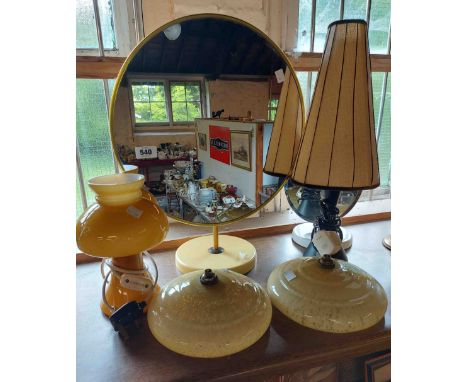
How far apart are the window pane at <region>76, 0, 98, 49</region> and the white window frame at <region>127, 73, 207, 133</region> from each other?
0.40 meters

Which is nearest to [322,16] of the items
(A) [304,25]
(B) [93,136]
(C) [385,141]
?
(A) [304,25]

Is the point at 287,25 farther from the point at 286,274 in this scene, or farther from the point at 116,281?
the point at 116,281

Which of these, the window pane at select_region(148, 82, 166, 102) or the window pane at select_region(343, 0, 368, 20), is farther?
the window pane at select_region(343, 0, 368, 20)

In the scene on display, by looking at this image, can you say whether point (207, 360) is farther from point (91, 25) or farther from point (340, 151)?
point (91, 25)

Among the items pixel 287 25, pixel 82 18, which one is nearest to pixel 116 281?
pixel 82 18

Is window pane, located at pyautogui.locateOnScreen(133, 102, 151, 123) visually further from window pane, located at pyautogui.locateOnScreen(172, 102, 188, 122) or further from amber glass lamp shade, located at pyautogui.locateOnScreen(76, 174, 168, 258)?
amber glass lamp shade, located at pyautogui.locateOnScreen(76, 174, 168, 258)

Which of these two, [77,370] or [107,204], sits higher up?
[107,204]

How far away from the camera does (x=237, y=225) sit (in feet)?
3.29

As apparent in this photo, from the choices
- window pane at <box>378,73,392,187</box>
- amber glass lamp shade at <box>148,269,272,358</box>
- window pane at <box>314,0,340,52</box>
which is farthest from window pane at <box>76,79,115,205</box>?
window pane at <box>378,73,392,187</box>

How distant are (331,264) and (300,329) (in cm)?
16

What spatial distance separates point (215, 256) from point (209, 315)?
26 cm

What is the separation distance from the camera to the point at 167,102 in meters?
0.64

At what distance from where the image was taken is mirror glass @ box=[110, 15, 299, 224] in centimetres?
64

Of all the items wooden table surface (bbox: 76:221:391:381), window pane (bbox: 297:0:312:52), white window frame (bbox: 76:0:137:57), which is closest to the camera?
wooden table surface (bbox: 76:221:391:381)
